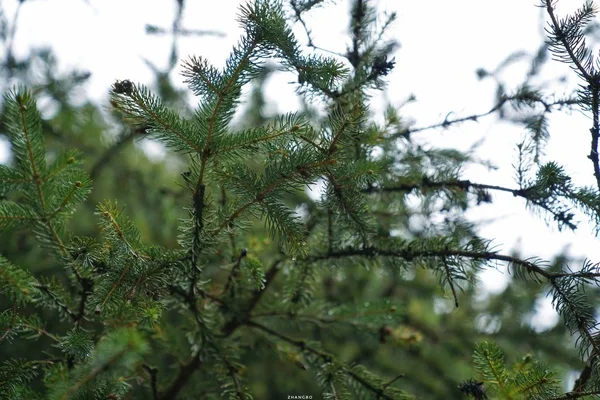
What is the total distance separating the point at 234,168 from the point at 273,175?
69 mm

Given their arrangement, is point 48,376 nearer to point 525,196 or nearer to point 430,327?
point 525,196

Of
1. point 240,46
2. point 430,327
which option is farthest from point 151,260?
point 430,327

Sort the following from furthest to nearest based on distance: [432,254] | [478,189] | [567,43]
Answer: [478,189] → [432,254] → [567,43]

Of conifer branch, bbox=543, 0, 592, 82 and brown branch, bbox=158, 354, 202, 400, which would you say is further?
brown branch, bbox=158, 354, 202, 400

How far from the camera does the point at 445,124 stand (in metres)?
1.20

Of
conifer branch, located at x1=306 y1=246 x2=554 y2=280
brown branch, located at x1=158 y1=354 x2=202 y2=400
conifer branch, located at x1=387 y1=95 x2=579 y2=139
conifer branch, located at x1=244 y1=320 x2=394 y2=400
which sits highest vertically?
conifer branch, located at x1=387 y1=95 x2=579 y2=139

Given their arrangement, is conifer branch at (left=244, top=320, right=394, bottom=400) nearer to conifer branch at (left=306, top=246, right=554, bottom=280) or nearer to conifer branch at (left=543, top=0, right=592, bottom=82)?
conifer branch at (left=306, top=246, right=554, bottom=280)

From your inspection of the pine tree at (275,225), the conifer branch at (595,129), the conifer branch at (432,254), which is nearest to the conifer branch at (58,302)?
the pine tree at (275,225)

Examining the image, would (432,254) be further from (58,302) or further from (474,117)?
(58,302)

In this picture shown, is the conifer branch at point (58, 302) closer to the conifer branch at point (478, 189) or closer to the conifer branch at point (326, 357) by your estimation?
the conifer branch at point (326, 357)

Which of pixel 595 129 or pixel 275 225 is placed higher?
pixel 595 129

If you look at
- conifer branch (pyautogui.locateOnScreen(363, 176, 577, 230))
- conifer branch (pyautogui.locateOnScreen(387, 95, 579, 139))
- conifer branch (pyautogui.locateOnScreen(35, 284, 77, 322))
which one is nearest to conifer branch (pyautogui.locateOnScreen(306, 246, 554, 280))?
conifer branch (pyautogui.locateOnScreen(363, 176, 577, 230))

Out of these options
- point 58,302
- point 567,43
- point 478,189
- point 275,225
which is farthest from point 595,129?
point 58,302

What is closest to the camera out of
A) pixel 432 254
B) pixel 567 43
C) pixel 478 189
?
pixel 567 43
